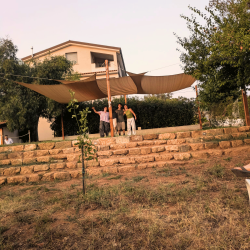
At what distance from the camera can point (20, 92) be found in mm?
10688

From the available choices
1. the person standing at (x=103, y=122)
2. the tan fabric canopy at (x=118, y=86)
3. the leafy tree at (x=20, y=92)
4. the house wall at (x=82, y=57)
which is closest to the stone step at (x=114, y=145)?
the person standing at (x=103, y=122)

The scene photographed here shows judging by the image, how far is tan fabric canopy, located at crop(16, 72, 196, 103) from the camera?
9.16 m

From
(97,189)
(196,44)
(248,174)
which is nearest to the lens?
(248,174)

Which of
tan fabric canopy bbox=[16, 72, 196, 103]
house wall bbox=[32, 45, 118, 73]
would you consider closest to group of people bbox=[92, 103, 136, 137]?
tan fabric canopy bbox=[16, 72, 196, 103]

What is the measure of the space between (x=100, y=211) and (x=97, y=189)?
106 centimetres

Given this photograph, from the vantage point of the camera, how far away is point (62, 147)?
7.44m

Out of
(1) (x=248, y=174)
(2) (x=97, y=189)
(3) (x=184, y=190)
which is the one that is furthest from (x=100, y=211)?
(1) (x=248, y=174)

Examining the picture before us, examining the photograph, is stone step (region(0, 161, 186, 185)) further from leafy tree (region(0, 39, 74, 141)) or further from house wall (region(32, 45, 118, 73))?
house wall (region(32, 45, 118, 73))

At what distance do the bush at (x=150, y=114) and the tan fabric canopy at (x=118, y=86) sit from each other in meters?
1.87

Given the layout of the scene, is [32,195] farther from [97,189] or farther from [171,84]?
[171,84]

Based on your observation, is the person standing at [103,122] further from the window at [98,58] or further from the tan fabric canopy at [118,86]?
the window at [98,58]

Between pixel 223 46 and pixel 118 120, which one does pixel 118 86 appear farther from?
pixel 223 46

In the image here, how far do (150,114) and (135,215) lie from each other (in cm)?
1033

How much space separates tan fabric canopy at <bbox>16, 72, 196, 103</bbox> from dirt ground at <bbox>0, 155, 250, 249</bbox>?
5.43 meters
